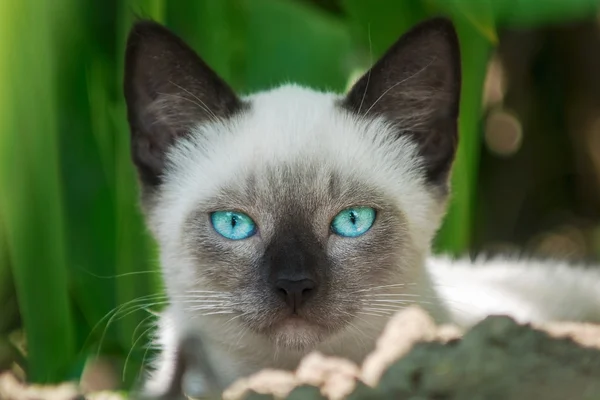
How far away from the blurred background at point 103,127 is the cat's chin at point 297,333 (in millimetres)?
275

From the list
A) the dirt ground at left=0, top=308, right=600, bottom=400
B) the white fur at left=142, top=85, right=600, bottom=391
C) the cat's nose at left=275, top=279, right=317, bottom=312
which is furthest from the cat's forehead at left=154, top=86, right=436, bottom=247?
the dirt ground at left=0, top=308, right=600, bottom=400

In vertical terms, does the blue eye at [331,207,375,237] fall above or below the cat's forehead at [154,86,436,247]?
below

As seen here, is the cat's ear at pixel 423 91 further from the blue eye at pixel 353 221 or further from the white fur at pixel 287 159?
the blue eye at pixel 353 221

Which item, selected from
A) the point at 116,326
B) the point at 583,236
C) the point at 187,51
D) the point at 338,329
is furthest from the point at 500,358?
the point at 583,236

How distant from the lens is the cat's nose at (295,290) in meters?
0.96

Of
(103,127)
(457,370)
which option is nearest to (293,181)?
(457,370)

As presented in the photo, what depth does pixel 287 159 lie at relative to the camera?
1.06 m

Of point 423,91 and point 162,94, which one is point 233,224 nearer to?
point 162,94

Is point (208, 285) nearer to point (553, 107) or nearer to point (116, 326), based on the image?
point (116, 326)

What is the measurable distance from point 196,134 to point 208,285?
0.24 metres

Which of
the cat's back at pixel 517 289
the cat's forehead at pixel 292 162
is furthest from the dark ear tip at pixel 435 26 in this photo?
the cat's back at pixel 517 289

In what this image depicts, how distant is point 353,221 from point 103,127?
59cm

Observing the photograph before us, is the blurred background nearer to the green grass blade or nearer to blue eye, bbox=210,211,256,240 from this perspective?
the green grass blade

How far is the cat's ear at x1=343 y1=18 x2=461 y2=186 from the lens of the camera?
1.07 metres
